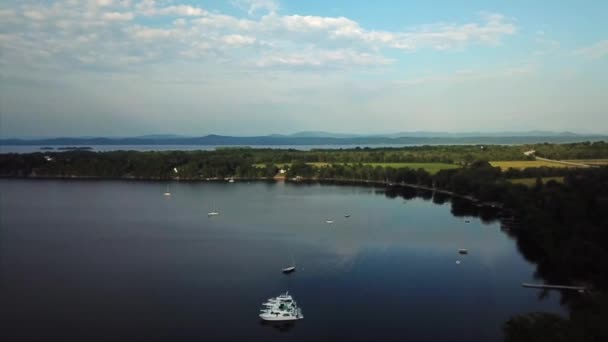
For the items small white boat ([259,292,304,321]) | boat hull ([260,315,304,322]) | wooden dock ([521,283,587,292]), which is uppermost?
small white boat ([259,292,304,321])

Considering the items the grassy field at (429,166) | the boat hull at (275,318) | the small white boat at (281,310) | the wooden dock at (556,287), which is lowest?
the wooden dock at (556,287)

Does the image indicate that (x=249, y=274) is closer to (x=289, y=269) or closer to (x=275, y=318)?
(x=289, y=269)

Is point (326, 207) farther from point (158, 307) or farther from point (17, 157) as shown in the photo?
point (17, 157)

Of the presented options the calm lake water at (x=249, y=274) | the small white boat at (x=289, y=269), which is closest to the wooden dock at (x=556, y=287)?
the calm lake water at (x=249, y=274)

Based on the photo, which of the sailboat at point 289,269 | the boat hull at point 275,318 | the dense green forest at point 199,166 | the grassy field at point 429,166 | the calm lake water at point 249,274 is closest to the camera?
the calm lake water at point 249,274

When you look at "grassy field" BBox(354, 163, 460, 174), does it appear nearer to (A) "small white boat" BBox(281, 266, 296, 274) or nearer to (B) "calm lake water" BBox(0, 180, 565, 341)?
(B) "calm lake water" BBox(0, 180, 565, 341)

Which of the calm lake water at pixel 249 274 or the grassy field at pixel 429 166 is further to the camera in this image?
the grassy field at pixel 429 166

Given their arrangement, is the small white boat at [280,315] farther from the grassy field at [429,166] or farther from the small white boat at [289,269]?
the grassy field at [429,166]

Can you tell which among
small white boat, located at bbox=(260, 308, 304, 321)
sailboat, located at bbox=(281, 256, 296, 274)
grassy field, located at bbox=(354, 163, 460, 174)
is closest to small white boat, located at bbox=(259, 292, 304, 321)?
small white boat, located at bbox=(260, 308, 304, 321)
